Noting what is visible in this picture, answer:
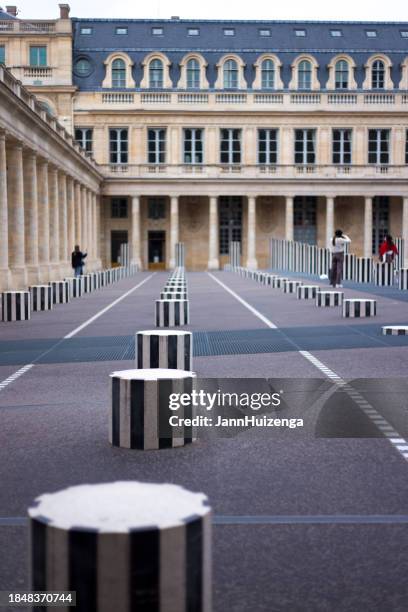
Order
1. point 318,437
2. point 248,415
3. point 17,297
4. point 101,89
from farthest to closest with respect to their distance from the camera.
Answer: point 101,89, point 17,297, point 248,415, point 318,437

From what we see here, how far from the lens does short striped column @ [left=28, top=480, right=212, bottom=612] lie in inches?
131

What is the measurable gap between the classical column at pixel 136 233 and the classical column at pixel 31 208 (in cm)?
3357

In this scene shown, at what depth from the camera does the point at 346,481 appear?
277 inches

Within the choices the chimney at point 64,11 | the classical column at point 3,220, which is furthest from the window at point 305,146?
the classical column at point 3,220

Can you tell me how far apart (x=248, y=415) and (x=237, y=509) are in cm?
345

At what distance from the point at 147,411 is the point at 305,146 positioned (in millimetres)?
69582

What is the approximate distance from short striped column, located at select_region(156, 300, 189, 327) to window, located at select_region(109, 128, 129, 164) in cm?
5594

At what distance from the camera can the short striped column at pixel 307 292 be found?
31.1 metres

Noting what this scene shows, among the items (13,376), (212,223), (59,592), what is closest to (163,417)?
(59,592)

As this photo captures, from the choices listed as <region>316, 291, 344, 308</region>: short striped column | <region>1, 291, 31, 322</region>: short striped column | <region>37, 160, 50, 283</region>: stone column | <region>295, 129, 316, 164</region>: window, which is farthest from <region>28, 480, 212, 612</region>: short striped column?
<region>295, 129, 316, 164</region>: window

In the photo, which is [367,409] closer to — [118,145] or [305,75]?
[118,145]

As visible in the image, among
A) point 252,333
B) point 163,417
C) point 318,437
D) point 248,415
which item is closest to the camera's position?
point 163,417

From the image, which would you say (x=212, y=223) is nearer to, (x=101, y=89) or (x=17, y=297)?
(x=101, y=89)

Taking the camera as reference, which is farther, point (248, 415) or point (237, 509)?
point (248, 415)
